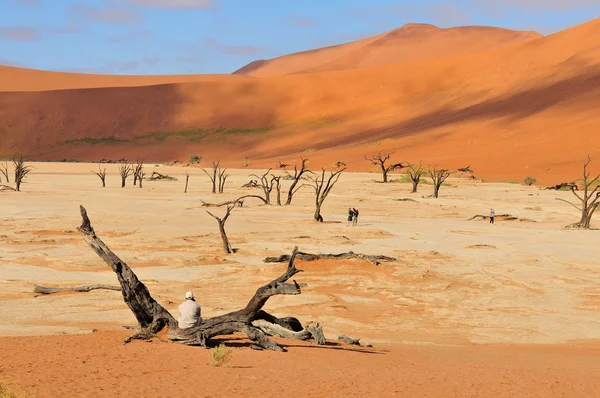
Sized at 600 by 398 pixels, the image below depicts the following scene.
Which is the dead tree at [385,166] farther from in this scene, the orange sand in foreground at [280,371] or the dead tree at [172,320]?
the dead tree at [172,320]

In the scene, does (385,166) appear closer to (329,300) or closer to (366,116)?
(366,116)

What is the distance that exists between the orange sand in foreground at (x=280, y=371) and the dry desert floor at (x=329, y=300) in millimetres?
30

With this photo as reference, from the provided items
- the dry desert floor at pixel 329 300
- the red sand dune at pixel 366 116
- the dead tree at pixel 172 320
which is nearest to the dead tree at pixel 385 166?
the red sand dune at pixel 366 116

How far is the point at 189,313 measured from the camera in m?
12.0

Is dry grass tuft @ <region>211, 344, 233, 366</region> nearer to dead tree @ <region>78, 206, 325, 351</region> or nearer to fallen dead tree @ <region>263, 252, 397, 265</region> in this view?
dead tree @ <region>78, 206, 325, 351</region>

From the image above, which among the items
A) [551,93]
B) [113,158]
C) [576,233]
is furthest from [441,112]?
[576,233]

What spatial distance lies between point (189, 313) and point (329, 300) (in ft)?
20.1

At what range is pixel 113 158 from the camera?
114062 millimetres

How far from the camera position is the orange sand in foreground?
9.44m

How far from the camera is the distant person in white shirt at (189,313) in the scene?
11.9 metres

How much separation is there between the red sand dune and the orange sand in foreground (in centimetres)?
5029

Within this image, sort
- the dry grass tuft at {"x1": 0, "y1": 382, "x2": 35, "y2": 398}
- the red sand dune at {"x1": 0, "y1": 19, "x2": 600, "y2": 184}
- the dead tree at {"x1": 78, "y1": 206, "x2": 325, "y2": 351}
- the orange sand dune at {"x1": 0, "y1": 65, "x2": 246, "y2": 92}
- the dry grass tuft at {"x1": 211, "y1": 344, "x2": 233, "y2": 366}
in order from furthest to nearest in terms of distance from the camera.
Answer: the orange sand dune at {"x1": 0, "y1": 65, "x2": 246, "y2": 92} → the red sand dune at {"x1": 0, "y1": 19, "x2": 600, "y2": 184} → the dead tree at {"x1": 78, "y1": 206, "x2": 325, "y2": 351} → the dry grass tuft at {"x1": 211, "y1": 344, "x2": 233, "y2": 366} → the dry grass tuft at {"x1": 0, "y1": 382, "x2": 35, "y2": 398}

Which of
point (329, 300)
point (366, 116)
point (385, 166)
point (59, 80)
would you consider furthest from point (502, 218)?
point (59, 80)

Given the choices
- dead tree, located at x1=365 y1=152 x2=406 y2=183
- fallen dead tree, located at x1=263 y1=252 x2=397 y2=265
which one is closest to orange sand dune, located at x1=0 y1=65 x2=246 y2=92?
dead tree, located at x1=365 y1=152 x2=406 y2=183
